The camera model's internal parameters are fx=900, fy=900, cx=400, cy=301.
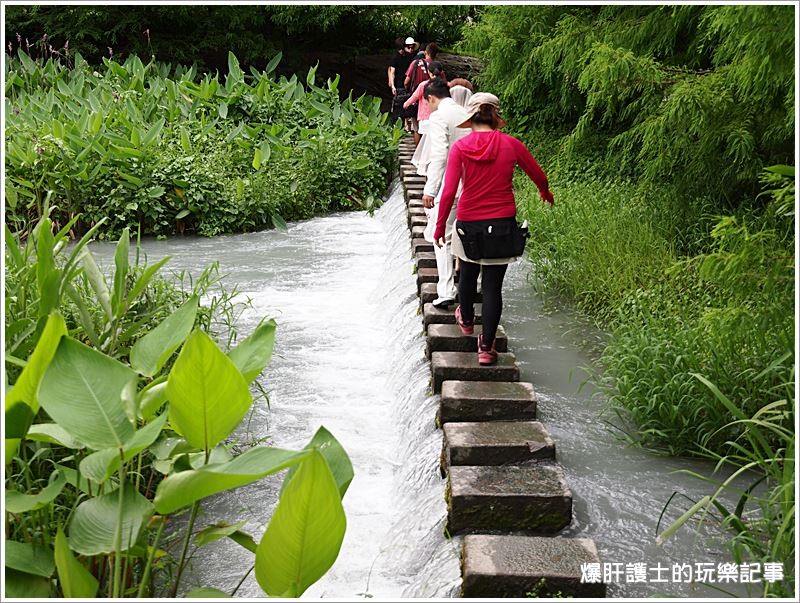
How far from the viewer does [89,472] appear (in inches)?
108

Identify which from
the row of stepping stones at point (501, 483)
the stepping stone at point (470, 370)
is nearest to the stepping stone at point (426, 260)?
the row of stepping stones at point (501, 483)

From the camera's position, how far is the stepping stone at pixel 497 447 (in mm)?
3975

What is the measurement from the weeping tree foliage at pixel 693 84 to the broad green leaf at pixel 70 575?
3.74 meters

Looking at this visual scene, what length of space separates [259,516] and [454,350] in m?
1.61

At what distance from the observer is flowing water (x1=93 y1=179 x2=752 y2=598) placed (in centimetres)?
373

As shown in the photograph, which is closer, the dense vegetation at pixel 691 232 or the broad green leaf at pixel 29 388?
the broad green leaf at pixel 29 388

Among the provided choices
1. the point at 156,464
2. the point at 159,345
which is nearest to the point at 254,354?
the point at 159,345

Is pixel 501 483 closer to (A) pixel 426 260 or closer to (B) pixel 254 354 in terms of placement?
(B) pixel 254 354

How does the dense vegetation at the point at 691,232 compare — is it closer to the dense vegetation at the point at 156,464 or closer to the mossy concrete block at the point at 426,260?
the mossy concrete block at the point at 426,260

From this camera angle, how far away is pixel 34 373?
106 inches

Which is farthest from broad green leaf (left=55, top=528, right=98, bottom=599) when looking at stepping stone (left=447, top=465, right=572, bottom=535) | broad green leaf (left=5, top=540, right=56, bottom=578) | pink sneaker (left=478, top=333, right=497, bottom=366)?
pink sneaker (left=478, top=333, right=497, bottom=366)

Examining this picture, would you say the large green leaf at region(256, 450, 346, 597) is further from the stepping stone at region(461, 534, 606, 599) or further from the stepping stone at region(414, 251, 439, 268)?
the stepping stone at region(414, 251, 439, 268)

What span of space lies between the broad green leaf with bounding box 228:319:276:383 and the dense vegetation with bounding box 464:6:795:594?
Answer: 1657 millimetres

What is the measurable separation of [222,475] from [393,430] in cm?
274
